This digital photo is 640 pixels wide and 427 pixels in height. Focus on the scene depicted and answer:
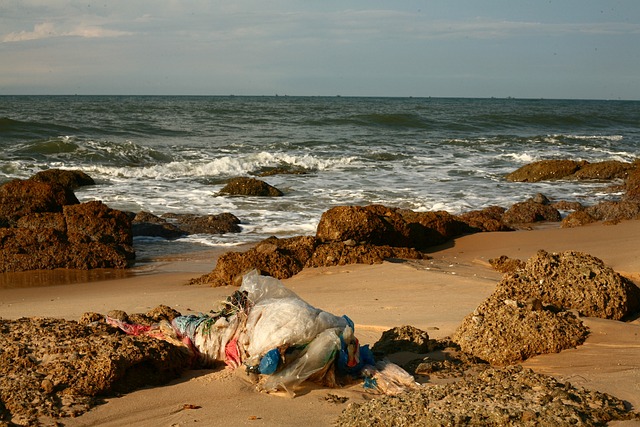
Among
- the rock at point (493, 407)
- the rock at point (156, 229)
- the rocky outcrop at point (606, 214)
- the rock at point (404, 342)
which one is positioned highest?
the rock at point (493, 407)

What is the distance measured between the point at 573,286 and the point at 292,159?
1845 cm

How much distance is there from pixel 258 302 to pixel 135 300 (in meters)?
2.92

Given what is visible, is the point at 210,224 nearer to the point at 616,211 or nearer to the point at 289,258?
the point at 289,258

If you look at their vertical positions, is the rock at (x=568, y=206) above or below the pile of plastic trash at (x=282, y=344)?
below

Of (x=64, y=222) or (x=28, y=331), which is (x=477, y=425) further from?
(x=64, y=222)

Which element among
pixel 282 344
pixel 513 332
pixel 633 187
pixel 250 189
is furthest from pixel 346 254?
pixel 633 187

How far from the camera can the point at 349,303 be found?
6074mm

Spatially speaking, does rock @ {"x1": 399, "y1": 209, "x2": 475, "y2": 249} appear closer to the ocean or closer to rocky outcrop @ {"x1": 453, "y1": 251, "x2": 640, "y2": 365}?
the ocean

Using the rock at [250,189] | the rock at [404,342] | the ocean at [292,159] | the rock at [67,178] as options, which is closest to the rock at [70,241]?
the ocean at [292,159]

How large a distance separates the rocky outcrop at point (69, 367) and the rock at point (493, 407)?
113 centimetres

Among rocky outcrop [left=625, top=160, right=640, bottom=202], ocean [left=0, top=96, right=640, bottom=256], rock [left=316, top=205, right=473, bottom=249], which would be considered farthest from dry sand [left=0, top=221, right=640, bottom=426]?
rocky outcrop [left=625, top=160, right=640, bottom=202]

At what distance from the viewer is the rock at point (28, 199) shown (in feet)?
33.5

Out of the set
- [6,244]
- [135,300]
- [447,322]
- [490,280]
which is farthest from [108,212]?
[447,322]

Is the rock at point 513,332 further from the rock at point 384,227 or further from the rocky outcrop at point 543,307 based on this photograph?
the rock at point 384,227
